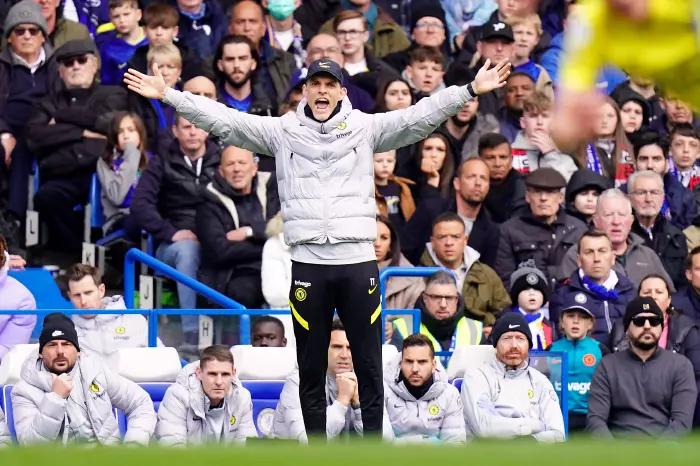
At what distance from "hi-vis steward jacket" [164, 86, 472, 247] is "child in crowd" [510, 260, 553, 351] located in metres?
3.63

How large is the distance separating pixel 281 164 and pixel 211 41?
6891mm

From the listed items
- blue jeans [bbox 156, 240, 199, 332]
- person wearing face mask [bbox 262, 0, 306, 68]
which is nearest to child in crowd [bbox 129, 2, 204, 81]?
person wearing face mask [bbox 262, 0, 306, 68]

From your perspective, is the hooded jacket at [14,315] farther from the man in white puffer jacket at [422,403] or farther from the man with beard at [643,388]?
the man with beard at [643,388]

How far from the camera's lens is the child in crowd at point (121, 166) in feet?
45.5

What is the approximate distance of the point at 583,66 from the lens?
397cm

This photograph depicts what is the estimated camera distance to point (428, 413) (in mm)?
11133

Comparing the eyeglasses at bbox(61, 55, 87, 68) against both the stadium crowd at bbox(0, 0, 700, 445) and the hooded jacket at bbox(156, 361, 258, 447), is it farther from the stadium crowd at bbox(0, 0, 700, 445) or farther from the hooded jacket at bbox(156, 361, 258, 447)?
the hooded jacket at bbox(156, 361, 258, 447)

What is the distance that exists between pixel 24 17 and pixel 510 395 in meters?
5.93

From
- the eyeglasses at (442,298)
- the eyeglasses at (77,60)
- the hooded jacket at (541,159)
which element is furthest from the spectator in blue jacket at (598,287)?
the eyeglasses at (77,60)

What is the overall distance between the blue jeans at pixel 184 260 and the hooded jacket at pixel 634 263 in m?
2.98

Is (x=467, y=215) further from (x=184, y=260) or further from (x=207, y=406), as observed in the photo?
(x=207, y=406)

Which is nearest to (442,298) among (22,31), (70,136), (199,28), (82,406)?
(82,406)

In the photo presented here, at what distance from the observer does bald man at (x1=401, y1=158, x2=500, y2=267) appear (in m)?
13.9

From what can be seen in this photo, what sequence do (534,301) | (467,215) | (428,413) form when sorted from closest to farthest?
(428,413) < (534,301) < (467,215)
